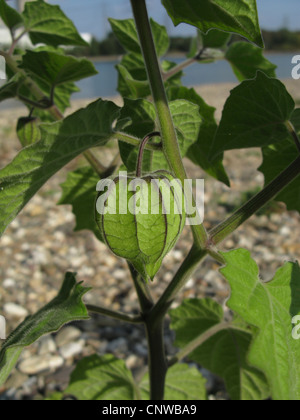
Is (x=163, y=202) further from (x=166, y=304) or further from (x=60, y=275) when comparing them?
(x=60, y=275)

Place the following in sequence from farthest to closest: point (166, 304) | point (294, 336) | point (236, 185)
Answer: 1. point (236, 185)
2. point (166, 304)
3. point (294, 336)

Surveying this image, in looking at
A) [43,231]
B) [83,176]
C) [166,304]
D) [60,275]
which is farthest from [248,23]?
[43,231]

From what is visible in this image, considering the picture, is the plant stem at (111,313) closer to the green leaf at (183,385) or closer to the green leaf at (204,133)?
the green leaf at (204,133)

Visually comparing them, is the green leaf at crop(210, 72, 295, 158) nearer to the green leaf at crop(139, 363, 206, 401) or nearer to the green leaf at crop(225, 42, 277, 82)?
the green leaf at crop(225, 42, 277, 82)

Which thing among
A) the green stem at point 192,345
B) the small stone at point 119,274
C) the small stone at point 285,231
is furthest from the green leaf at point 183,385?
the small stone at point 285,231

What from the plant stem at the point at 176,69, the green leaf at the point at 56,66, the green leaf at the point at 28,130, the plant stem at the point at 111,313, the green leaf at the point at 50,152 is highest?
the plant stem at the point at 176,69

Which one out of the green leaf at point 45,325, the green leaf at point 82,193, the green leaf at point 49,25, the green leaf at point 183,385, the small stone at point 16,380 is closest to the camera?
the green leaf at point 45,325

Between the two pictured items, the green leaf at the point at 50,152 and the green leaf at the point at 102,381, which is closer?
the green leaf at the point at 50,152

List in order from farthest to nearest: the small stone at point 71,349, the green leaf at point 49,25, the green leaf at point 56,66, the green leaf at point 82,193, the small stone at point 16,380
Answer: the small stone at point 71,349
the small stone at point 16,380
the green leaf at point 82,193
the green leaf at point 49,25
the green leaf at point 56,66
